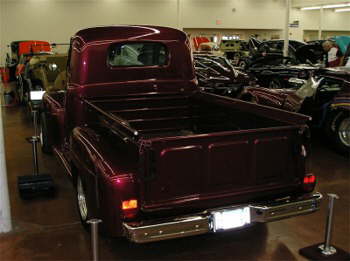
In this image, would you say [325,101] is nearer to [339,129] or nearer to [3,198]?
[339,129]

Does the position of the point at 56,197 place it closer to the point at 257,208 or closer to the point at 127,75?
the point at 127,75

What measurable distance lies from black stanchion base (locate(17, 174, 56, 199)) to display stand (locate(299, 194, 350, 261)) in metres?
3.08

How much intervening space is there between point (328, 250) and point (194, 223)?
1433mm

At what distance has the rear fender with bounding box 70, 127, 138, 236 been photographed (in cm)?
296

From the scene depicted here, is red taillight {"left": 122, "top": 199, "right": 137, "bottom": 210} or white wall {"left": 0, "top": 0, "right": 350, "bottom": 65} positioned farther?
white wall {"left": 0, "top": 0, "right": 350, "bottom": 65}

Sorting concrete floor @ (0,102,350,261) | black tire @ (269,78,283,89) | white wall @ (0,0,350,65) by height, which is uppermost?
white wall @ (0,0,350,65)

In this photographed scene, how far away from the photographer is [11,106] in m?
12.3

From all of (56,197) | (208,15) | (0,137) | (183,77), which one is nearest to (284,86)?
(183,77)

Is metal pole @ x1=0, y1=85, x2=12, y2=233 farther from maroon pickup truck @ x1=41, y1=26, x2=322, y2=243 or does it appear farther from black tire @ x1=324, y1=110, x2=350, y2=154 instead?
black tire @ x1=324, y1=110, x2=350, y2=154

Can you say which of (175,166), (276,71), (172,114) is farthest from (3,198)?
(276,71)

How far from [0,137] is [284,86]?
836cm

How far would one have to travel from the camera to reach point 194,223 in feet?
9.80

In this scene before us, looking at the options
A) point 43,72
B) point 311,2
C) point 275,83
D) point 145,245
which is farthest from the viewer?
point 311,2

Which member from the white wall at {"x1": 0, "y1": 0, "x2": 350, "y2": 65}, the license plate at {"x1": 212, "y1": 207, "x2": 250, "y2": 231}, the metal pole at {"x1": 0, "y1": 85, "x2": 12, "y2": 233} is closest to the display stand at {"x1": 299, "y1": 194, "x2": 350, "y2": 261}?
the license plate at {"x1": 212, "y1": 207, "x2": 250, "y2": 231}
